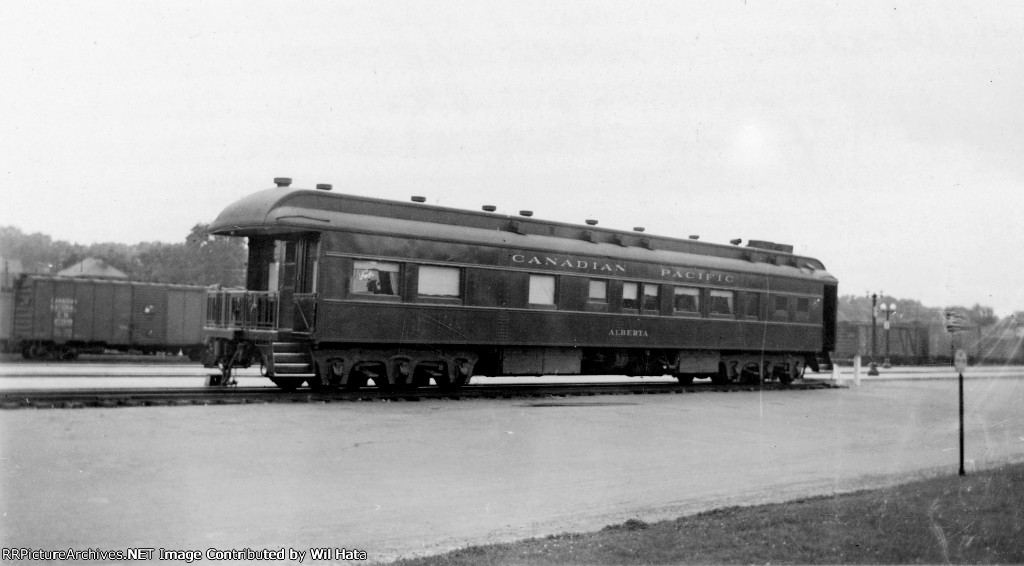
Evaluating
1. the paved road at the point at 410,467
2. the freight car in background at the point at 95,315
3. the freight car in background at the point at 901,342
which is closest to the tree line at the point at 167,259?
the freight car in background at the point at 95,315

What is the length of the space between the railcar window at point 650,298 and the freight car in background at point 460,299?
4 centimetres

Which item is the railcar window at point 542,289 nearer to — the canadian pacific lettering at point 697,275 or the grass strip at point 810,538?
the canadian pacific lettering at point 697,275

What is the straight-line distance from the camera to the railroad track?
13.1m

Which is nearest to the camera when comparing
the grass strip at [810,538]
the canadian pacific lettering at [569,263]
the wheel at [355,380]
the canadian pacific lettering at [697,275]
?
the grass strip at [810,538]

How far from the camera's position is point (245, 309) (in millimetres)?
16703

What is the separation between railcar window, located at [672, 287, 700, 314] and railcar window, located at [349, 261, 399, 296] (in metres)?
8.25

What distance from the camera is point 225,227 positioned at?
17.0 metres

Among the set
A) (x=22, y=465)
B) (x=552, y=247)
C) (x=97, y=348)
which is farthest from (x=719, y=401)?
(x=97, y=348)

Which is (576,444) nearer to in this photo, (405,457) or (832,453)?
(405,457)

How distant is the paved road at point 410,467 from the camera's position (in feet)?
23.7

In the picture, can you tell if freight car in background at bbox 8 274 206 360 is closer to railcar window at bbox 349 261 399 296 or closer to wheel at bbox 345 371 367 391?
wheel at bbox 345 371 367 391

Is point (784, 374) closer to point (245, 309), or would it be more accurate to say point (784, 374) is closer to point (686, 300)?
point (686, 300)

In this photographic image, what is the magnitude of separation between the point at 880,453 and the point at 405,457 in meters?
6.76

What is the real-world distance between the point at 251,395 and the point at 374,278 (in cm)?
325
